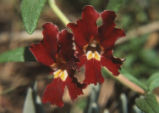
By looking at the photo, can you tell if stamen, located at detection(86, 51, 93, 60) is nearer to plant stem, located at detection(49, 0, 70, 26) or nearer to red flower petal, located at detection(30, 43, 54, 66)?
red flower petal, located at detection(30, 43, 54, 66)

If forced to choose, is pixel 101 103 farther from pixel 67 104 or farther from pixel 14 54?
pixel 14 54

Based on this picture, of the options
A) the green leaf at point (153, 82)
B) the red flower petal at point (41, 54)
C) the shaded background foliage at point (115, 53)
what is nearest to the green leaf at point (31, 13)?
the red flower petal at point (41, 54)

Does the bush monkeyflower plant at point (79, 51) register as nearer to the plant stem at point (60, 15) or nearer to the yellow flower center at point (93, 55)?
the yellow flower center at point (93, 55)

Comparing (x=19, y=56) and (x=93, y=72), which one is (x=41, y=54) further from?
(x=19, y=56)

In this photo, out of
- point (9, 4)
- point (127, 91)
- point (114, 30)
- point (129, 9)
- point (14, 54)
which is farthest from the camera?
point (9, 4)

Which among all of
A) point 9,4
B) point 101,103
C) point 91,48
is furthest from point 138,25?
point 91,48

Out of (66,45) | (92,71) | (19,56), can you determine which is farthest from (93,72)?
(19,56)

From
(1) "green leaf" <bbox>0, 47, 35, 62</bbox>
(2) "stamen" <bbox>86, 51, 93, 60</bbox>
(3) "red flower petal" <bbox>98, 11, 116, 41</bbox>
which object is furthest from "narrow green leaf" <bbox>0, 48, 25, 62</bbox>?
(3) "red flower petal" <bbox>98, 11, 116, 41</bbox>
